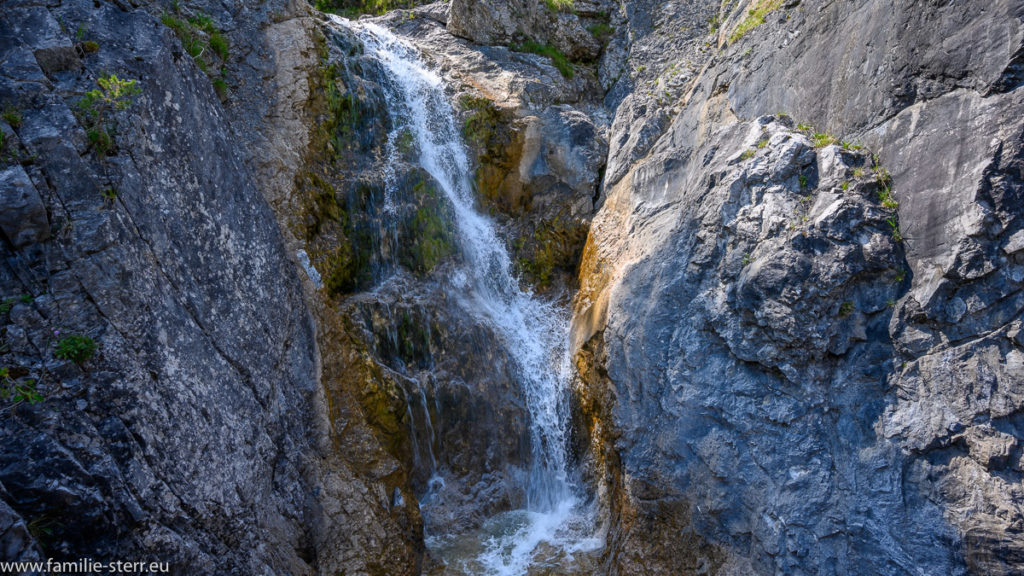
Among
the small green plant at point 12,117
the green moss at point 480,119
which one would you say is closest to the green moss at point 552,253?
the green moss at point 480,119

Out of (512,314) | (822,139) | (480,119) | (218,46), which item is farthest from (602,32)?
(218,46)

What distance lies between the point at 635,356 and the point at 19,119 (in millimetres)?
7171

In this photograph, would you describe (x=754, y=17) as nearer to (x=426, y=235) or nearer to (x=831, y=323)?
(x=831, y=323)

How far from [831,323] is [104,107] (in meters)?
7.89

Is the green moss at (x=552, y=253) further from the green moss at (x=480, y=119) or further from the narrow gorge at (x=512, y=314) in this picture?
the green moss at (x=480, y=119)

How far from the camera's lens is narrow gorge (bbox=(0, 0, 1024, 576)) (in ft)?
15.9

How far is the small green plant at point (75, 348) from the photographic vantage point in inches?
179

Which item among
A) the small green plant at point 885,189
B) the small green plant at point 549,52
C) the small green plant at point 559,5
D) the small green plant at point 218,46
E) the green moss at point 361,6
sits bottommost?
the small green plant at point 885,189

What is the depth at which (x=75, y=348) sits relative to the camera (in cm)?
458

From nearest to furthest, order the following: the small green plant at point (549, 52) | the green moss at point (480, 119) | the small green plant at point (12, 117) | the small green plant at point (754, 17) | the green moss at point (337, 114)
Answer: the small green plant at point (12, 117)
the small green plant at point (754, 17)
the green moss at point (337, 114)
the green moss at point (480, 119)
the small green plant at point (549, 52)

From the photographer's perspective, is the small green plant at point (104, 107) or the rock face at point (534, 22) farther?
the rock face at point (534, 22)

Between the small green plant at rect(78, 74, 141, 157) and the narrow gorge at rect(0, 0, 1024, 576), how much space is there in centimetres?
3

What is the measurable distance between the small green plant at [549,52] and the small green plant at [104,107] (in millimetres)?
9878

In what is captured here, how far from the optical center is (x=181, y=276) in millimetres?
5695
